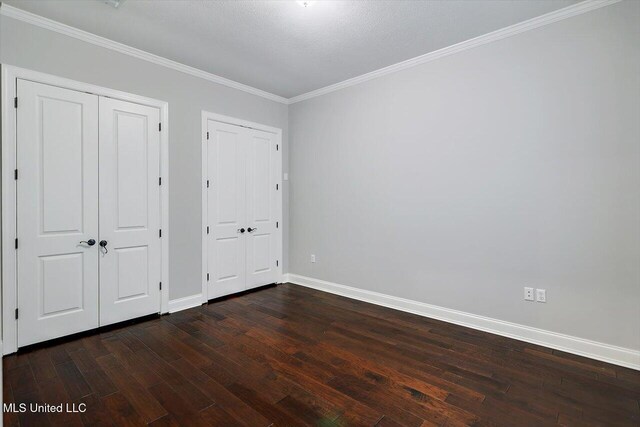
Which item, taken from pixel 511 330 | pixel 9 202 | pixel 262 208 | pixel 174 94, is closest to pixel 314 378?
pixel 511 330

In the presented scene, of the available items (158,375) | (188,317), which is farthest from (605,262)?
(188,317)

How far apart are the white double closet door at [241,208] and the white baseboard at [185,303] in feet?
0.62

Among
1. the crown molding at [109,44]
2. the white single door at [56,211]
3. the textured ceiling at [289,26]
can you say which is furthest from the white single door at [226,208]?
the white single door at [56,211]

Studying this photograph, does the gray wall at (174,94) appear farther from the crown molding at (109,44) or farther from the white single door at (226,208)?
the white single door at (226,208)

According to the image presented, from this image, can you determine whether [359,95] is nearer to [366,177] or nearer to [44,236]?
[366,177]

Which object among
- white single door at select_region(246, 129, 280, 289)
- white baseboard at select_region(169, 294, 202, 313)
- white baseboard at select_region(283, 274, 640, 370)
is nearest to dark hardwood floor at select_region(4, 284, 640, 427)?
white baseboard at select_region(283, 274, 640, 370)

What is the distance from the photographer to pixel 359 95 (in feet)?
14.1

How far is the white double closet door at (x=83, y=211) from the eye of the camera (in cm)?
285

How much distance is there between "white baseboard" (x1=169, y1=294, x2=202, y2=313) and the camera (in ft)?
12.5

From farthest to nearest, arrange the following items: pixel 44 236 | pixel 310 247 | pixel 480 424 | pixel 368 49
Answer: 1. pixel 310 247
2. pixel 368 49
3. pixel 44 236
4. pixel 480 424

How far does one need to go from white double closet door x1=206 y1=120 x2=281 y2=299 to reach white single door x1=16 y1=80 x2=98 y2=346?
131cm

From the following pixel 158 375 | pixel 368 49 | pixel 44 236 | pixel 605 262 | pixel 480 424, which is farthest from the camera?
pixel 368 49

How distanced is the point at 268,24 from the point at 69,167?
237cm

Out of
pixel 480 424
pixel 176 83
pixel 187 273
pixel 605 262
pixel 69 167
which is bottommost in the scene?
pixel 480 424
